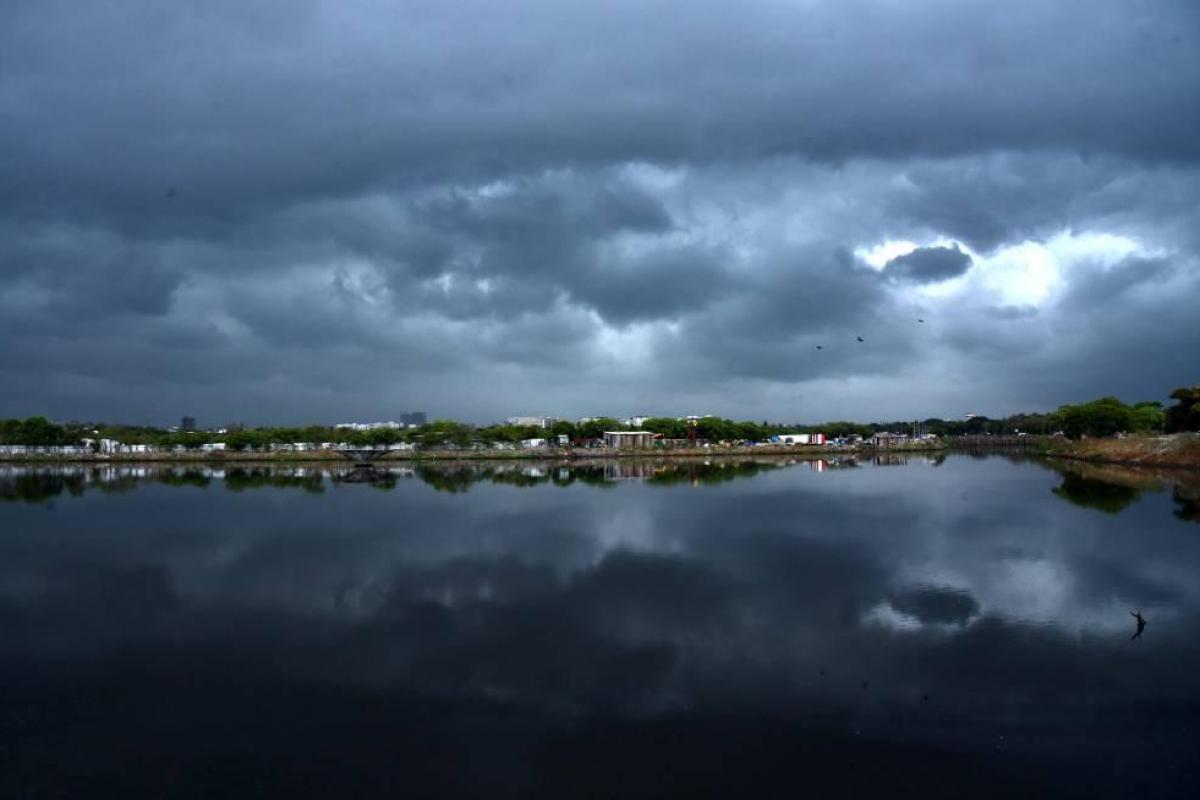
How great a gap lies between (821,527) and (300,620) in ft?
56.3

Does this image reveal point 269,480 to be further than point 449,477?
No

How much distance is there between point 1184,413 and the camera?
6538cm

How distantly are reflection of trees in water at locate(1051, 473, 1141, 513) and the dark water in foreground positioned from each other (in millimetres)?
7178

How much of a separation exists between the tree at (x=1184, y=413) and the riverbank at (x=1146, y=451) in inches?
87.0

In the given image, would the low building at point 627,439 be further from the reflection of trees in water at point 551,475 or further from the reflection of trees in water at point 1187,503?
the reflection of trees in water at point 1187,503

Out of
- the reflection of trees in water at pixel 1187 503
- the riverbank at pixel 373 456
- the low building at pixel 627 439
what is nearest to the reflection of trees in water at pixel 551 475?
the riverbank at pixel 373 456

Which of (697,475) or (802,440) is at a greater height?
(802,440)

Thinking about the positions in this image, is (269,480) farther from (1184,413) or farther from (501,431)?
(1184,413)

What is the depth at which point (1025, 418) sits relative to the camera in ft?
494

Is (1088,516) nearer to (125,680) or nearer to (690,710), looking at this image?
(690,710)

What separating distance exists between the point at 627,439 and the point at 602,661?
8424 centimetres

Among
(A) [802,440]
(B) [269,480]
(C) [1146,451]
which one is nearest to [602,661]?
(B) [269,480]

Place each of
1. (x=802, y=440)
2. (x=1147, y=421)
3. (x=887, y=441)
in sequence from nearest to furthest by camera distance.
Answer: (x=1147, y=421)
(x=802, y=440)
(x=887, y=441)

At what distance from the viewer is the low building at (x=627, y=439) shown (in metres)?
93.6
